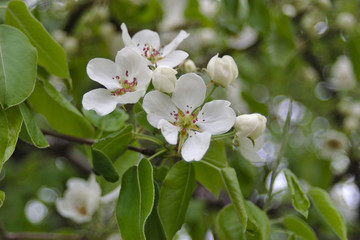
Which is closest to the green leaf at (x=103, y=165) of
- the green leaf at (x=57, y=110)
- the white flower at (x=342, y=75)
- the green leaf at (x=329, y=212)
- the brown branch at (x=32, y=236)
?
the green leaf at (x=57, y=110)

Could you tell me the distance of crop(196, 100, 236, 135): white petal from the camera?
1.11 metres

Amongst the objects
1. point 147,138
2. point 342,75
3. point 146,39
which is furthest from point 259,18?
point 342,75

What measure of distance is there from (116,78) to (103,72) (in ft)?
Result: 0.12

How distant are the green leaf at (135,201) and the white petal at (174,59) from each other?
28 centimetres

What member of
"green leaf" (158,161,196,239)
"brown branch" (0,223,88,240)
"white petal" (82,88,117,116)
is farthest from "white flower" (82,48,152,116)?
"brown branch" (0,223,88,240)

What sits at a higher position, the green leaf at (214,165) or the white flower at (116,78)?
the white flower at (116,78)

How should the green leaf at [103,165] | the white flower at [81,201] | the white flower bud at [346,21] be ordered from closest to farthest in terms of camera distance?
1. the green leaf at [103,165]
2. the white flower at [81,201]
3. the white flower bud at [346,21]

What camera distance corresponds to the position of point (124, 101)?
1.09 meters

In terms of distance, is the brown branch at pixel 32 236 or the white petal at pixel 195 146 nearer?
the white petal at pixel 195 146

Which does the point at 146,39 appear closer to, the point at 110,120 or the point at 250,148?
the point at 110,120

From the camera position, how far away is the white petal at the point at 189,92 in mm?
1116

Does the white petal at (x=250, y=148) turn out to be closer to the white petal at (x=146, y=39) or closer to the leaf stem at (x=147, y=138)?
the leaf stem at (x=147, y=138)

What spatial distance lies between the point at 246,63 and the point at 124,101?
69.0 inches

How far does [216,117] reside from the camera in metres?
1.13
